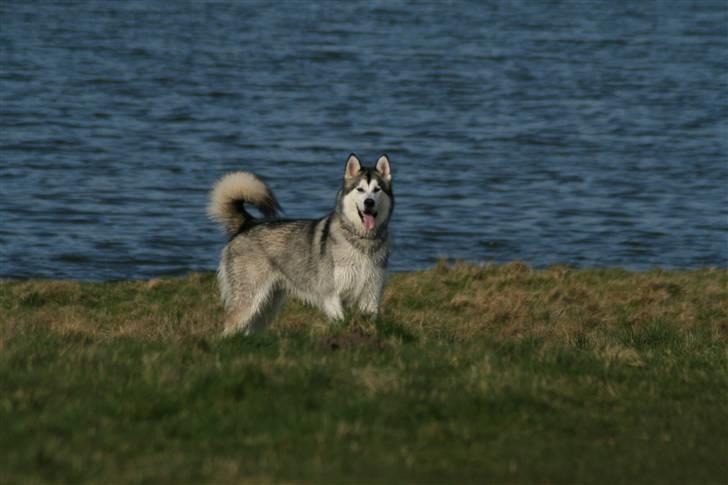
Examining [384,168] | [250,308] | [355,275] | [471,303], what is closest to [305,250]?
[355,275]

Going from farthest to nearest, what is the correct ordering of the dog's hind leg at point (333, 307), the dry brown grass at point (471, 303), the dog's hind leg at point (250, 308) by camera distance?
1. the dry brown grass at point (471, 303)
2. the dog's hind leg at point (250, 308)
3. the dog's hind leg at point (333, 307)

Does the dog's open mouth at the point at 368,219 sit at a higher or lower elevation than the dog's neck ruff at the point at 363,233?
higher

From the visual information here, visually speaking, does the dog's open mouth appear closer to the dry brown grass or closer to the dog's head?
the dog's head

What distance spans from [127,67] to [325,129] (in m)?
18.1

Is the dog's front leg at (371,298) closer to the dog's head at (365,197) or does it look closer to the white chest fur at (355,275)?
the white chest fur at (355,275)

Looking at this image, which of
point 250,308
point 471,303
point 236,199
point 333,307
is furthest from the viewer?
point 471,303

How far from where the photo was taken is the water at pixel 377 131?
107 feet

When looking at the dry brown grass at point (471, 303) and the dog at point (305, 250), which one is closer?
the dog at point (305, 250)

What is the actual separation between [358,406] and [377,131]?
130 ft

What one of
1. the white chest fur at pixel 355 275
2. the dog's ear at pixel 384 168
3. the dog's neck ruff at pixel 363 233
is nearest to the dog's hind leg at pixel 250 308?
the white chest fur at pixel 355 275

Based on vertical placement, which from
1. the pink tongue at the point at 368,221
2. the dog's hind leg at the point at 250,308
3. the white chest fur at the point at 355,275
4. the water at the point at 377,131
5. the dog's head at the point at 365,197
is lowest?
the water at the point at 377,131

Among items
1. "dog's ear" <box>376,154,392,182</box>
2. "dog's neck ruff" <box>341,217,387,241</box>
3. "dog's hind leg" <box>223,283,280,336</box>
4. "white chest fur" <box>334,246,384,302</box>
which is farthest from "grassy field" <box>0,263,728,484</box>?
"dog's ear" <box>376,154,392,182</box>

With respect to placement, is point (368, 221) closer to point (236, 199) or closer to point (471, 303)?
point (236, 199)

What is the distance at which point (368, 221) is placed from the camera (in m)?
15.8
